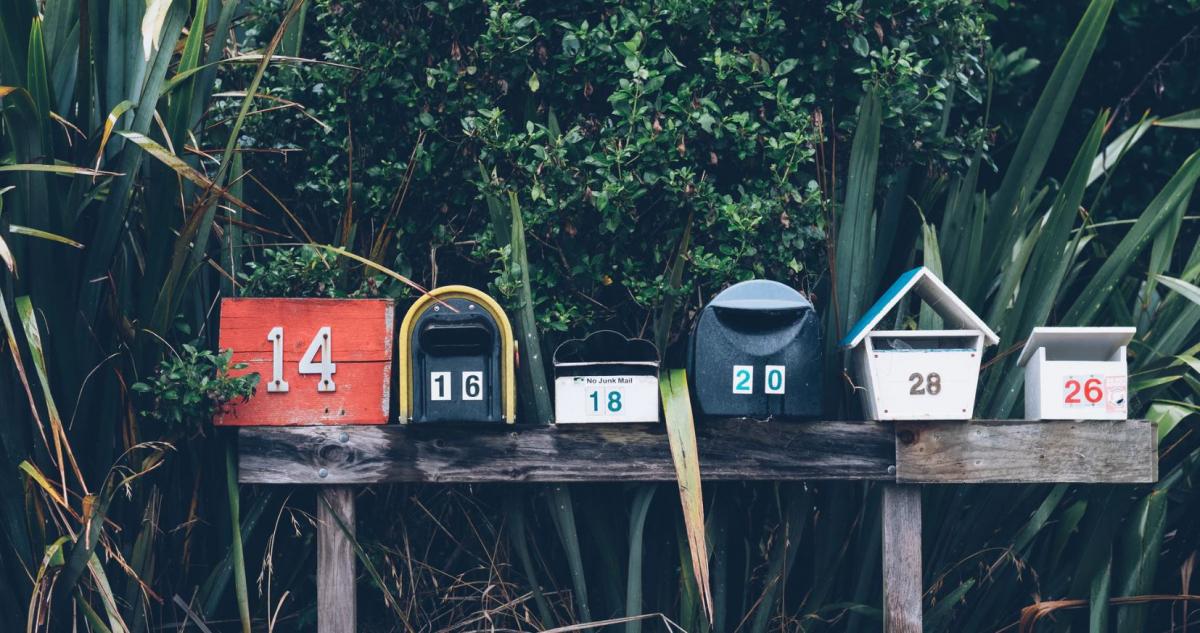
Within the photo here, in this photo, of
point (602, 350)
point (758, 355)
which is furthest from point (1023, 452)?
point (602, 350)

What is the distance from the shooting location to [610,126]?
2734 millimetres

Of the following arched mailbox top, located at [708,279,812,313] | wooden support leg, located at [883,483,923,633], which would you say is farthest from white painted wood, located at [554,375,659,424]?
wooden support leg, located at [883,483,923,633]

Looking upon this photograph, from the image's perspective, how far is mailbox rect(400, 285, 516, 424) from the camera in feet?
8.15

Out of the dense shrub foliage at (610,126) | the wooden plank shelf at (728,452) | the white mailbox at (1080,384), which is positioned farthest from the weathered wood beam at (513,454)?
the white mailbox at (1080,384)

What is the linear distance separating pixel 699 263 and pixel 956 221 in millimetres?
688

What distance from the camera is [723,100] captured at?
2.82 m

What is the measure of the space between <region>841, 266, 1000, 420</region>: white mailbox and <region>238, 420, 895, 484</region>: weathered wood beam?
184 millimetres

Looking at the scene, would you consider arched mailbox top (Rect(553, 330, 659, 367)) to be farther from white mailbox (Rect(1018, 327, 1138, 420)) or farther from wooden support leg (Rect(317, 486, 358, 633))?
white mailbox (Rect(1018, 327, 1138, 420))

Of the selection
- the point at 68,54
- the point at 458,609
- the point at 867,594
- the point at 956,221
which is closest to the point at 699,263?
the point at 956,221

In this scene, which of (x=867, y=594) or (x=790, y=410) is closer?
(x=790, y=410)

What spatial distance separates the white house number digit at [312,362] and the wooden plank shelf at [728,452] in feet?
0.34

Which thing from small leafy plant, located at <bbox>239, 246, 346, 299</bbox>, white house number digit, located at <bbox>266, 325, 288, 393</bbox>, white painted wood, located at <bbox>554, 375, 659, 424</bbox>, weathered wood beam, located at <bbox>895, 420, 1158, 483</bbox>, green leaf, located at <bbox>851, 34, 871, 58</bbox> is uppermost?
green leaf, located at <bbox>851, 34, 871, 58</bbox>

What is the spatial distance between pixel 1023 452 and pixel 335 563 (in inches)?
63.8

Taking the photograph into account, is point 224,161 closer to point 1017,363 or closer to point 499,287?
point 499,287
